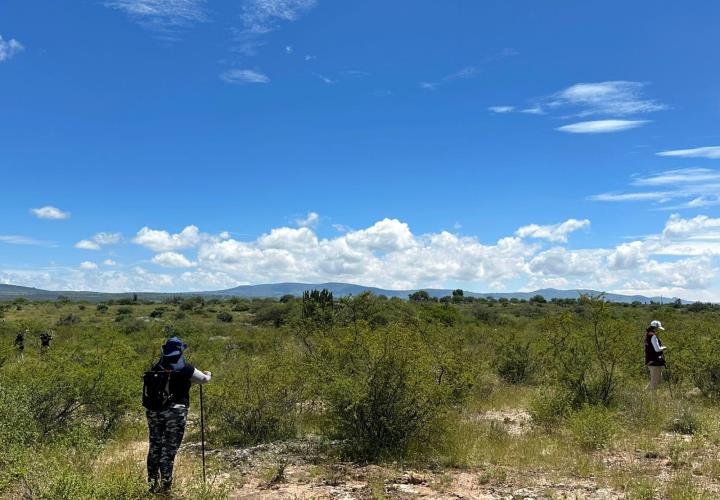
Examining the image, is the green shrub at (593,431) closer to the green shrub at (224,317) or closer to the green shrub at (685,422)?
the green shrub at (685,422)

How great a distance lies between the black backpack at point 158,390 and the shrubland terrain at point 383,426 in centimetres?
89

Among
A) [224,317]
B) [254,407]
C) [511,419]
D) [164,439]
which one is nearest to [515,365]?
[511,419]

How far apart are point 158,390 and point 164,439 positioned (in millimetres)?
650

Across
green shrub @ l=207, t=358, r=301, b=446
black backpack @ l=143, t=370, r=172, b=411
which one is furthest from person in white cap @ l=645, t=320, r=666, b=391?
black backpack @ l=143, t=370, r=172, b=411

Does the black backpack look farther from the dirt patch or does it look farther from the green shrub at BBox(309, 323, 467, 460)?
the dirt patch

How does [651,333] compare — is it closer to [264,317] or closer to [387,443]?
[387,443]

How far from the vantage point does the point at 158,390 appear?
7074mm

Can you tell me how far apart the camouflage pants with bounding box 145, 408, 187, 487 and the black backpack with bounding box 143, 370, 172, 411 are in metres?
0.11

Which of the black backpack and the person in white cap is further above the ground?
the black backpack

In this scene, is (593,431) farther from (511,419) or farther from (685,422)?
(511,419)

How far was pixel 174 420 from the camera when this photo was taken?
7141 mm

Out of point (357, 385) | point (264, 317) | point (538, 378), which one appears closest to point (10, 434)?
point (357, 385)

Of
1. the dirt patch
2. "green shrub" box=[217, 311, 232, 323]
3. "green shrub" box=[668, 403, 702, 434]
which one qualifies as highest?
"green shrub" box=[217, 311, 232, 323]

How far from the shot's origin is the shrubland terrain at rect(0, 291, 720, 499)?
758cm
